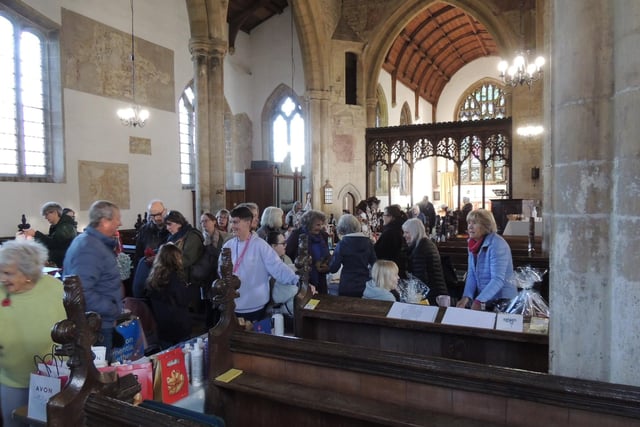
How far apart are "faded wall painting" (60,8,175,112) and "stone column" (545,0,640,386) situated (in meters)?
10.1

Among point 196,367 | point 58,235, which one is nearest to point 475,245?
point 196,367

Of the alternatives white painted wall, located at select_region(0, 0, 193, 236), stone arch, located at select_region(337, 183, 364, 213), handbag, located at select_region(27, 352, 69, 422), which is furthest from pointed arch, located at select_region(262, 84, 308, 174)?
handbag, located at select_region(27, 352, 69, 422)

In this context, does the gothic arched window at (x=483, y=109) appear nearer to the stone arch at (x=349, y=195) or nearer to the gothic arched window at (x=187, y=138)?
the stone arch at (x=349, y=195)

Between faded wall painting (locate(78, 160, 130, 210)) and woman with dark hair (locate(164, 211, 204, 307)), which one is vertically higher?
faded wall painting (locate(78, 160, 130, 210))

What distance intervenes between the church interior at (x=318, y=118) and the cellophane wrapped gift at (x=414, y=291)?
1179mm

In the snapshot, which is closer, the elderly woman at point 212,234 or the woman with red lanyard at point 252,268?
the woman with red lanyard at point 252,268

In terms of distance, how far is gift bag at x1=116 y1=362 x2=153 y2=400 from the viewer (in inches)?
80.0

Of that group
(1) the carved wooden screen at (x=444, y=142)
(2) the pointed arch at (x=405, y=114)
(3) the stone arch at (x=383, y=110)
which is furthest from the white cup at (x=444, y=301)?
(2) the pointed arch at (x=405, y=114)

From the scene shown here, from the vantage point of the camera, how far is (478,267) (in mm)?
3371

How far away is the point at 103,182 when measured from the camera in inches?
408

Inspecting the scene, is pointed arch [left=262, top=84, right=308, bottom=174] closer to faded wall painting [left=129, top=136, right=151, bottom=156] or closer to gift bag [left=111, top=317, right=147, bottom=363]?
faded wall painting [left=129, top=136, right=151, bottom=156]

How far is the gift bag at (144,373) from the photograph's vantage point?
2.03 meters

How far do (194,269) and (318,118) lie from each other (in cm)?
942

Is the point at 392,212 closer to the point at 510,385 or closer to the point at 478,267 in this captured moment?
the point at 478,267
